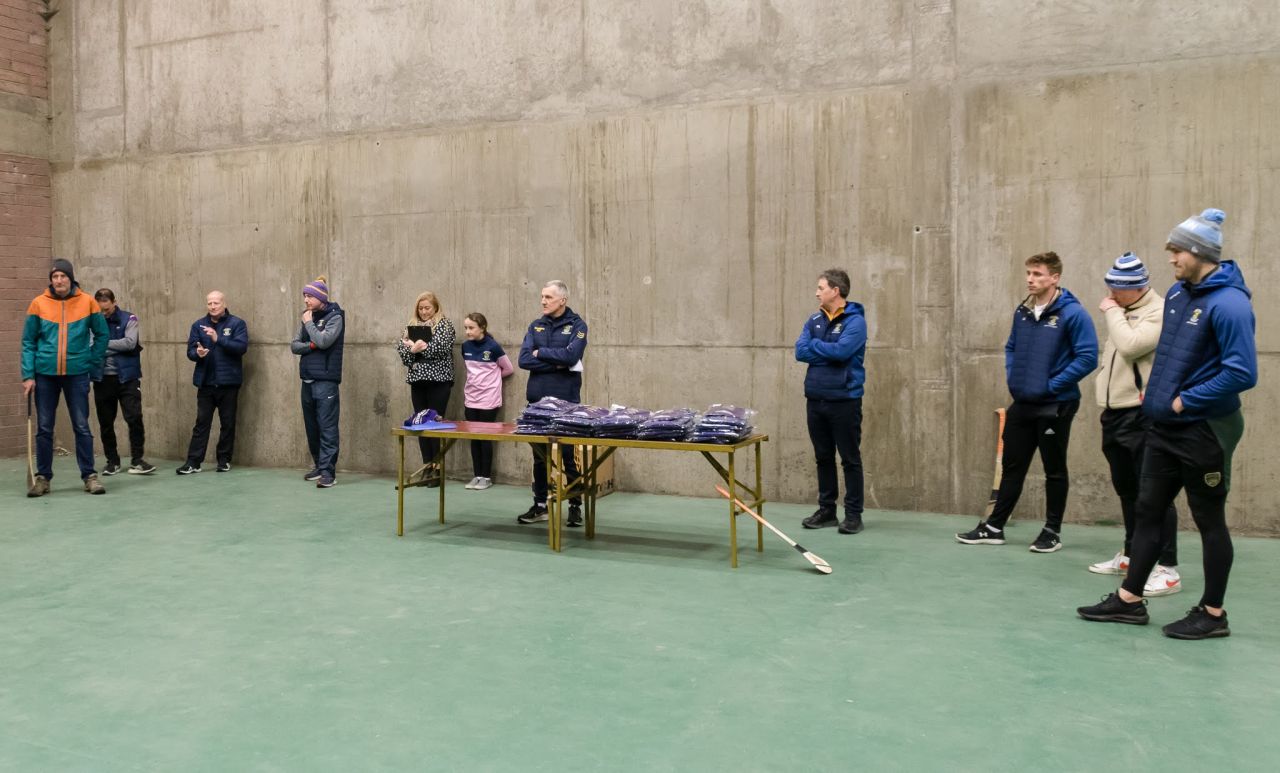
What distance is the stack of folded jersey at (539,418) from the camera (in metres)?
6.00

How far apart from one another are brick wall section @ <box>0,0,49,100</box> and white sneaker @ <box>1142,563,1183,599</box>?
10827 mm

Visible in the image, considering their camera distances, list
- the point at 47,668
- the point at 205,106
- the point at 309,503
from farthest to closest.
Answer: the point at 205,106, the point at 309,503, the point at 47,668

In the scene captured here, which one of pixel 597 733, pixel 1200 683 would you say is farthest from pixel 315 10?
pixel 1200 683

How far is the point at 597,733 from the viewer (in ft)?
10.9

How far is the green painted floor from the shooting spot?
10.5ft

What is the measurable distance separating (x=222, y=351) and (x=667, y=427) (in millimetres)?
5213

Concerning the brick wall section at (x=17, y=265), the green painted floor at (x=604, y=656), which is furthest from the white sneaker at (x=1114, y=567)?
the brick wall section at (x=17, y=265)

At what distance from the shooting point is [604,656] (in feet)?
13.4

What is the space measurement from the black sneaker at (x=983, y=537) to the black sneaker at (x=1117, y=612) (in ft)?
5.33

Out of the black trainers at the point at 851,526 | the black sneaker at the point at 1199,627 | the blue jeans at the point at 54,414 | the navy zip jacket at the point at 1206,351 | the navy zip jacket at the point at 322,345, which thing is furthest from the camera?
the navy zip jacket at the point at 322,345

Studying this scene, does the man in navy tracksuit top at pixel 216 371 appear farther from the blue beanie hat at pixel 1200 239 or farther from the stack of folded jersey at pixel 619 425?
the blue beanie hat at pixel 1200 239

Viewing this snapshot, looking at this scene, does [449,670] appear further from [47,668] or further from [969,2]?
[969,2]

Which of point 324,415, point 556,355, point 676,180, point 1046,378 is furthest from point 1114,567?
point 324,415

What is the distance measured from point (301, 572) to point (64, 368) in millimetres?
3621
